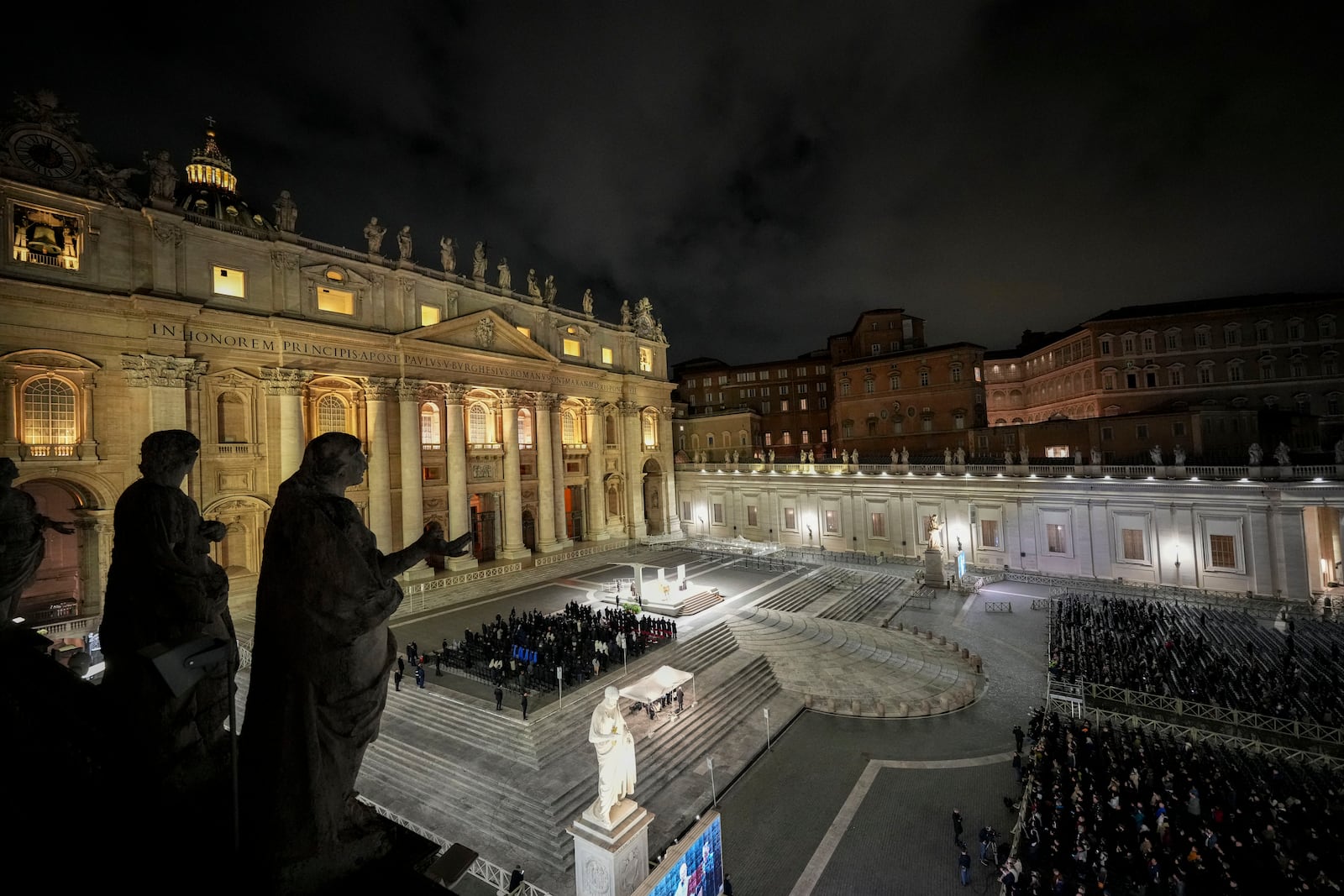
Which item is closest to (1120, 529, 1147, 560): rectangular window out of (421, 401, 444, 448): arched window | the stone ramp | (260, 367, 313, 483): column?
the stone ramp

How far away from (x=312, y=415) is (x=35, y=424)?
31.4ft

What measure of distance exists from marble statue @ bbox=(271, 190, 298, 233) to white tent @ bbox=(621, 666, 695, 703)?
27.5 meters

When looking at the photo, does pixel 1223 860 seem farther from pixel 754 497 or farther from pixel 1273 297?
pixel 1273 297

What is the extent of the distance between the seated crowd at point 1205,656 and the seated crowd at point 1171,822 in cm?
220

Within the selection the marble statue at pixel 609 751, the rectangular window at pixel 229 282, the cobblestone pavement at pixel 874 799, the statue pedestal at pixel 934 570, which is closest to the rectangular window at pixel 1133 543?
the statue pedestal at pixel 934 570

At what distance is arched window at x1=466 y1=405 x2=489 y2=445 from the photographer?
117 feet

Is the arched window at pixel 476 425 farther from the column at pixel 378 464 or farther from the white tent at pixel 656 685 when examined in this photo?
the white tent at pixel 656 685

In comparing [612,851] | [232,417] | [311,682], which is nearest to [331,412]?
[232,417]

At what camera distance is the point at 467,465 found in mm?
34531

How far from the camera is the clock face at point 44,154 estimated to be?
68.1 ft

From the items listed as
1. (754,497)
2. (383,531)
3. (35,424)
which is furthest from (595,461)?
(35,424)

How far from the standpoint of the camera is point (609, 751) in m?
9.63

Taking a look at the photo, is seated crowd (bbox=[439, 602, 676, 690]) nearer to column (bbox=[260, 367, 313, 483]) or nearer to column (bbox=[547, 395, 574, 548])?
column (bbox=[260, 367, 313, 483])

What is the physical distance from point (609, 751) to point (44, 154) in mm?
30754
